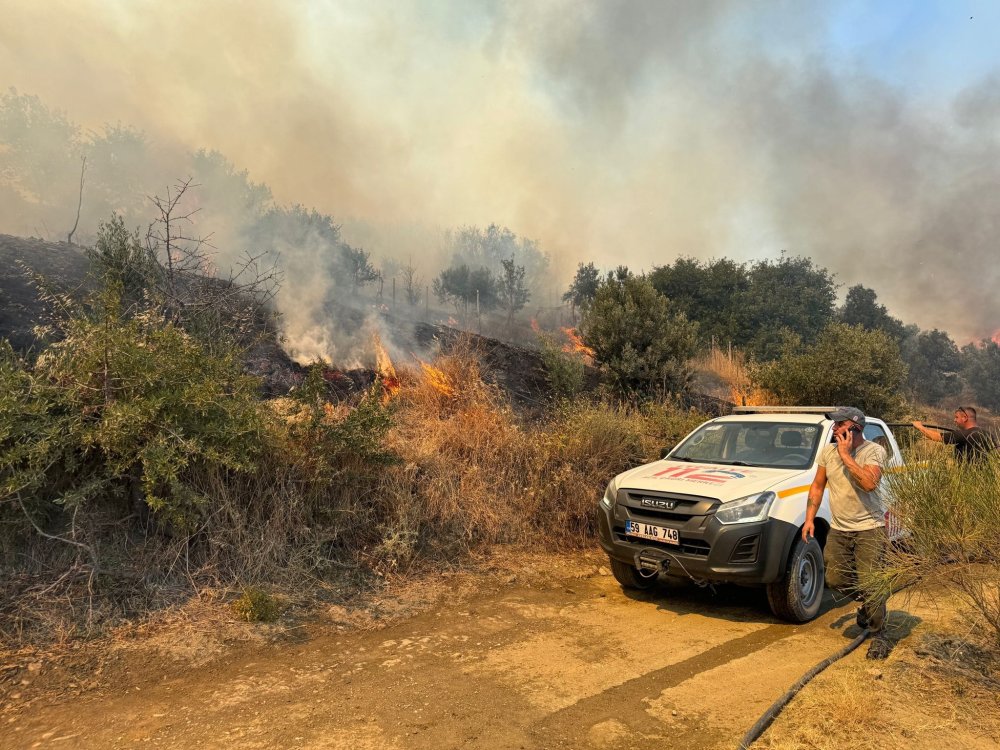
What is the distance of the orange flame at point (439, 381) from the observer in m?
9.25

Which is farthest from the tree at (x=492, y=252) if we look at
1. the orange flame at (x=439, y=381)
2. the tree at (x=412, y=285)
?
the orange flame at (x=439, y=381)

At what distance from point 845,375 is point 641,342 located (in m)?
4.63

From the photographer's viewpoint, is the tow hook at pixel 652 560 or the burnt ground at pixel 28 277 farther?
the burnt ground at pixel 28 277

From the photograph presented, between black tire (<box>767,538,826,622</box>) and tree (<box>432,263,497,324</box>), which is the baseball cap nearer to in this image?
black tire (<box>767,538,826,622</box>)

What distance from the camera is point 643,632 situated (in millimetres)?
4703

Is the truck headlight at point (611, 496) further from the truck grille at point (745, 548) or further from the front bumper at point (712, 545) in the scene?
the truck grille at point (745, 548)

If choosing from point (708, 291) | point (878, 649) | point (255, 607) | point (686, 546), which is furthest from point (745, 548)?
point (708, 291)

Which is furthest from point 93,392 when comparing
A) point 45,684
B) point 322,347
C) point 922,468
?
point 322,347

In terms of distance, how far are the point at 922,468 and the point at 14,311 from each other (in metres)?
13.0

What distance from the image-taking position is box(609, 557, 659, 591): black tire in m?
5.68

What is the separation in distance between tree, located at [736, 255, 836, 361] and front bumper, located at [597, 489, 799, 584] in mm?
20610

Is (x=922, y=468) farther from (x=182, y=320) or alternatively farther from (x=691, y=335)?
(x=691, y=335)

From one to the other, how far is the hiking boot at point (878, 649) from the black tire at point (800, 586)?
0.74 m

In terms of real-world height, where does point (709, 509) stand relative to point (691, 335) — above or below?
below
